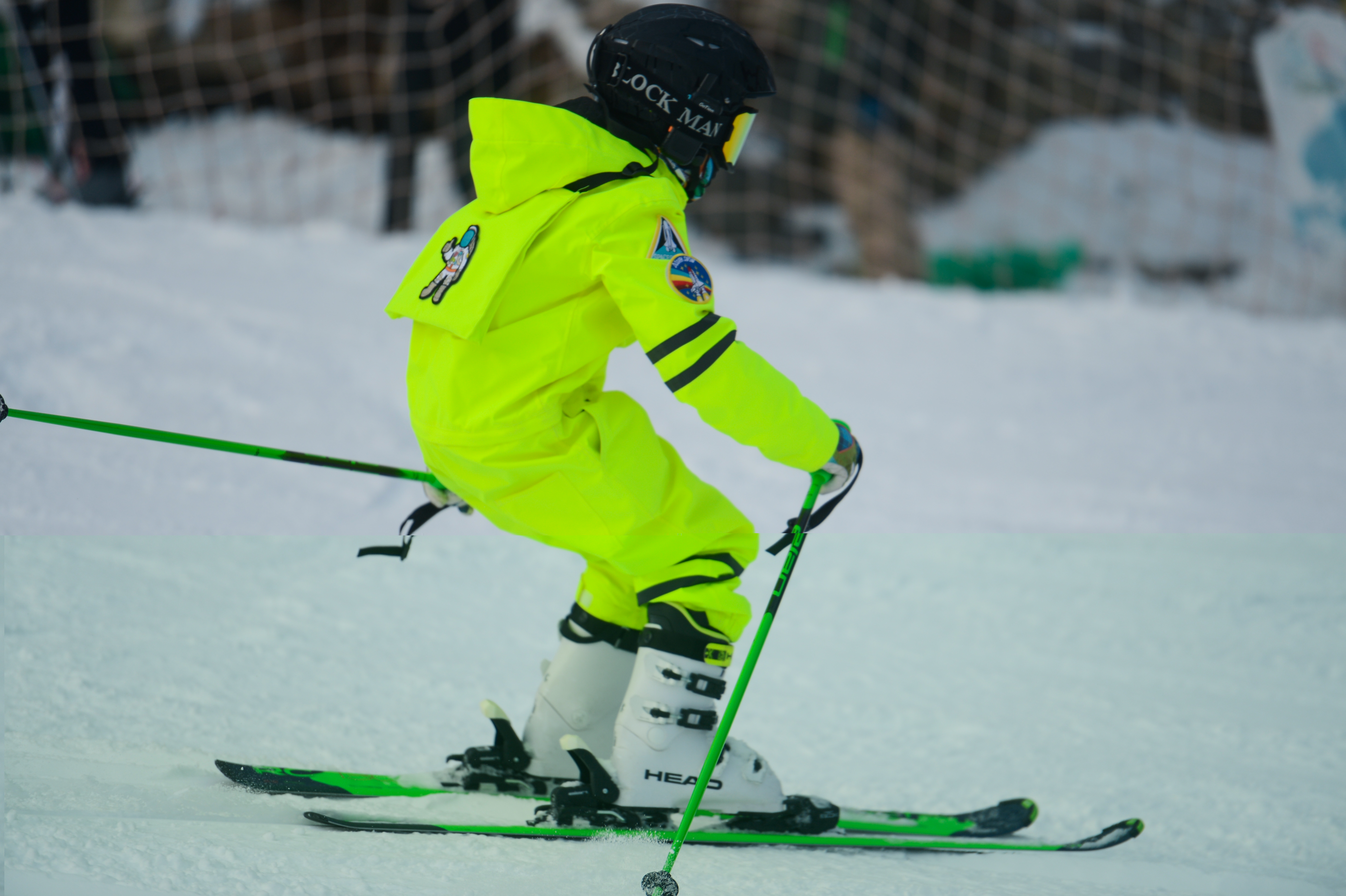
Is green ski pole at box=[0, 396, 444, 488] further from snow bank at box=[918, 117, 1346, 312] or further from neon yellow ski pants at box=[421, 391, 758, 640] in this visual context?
snow bank at box=[918, 117, 1346, 312]

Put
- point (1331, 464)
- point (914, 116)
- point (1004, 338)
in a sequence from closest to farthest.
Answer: point (1331, 464) → point (1004, 338) → point (914, 116)

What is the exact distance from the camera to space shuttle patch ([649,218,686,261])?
1549 millimetres

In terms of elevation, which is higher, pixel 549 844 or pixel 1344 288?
pixel 549 844

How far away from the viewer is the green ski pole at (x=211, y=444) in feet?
5.49

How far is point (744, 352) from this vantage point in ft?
5.14

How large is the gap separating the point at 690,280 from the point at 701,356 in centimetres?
11

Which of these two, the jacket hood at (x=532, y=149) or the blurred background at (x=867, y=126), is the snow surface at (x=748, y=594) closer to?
the jacket hood at (x=532, y=149)

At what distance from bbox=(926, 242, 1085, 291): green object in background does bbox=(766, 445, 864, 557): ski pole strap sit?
5554 millimetres

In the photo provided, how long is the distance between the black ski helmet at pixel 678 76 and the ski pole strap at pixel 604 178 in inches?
3.7

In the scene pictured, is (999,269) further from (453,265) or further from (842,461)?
(453,265)

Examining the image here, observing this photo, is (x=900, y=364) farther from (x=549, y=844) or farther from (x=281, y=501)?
(x=549, y=844)

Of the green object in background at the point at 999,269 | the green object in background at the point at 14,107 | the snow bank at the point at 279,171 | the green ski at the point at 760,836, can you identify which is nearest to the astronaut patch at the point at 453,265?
the green ski at the point at 760,836

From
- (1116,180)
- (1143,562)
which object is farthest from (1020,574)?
(1116,180)

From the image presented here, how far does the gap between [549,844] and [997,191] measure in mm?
6940
